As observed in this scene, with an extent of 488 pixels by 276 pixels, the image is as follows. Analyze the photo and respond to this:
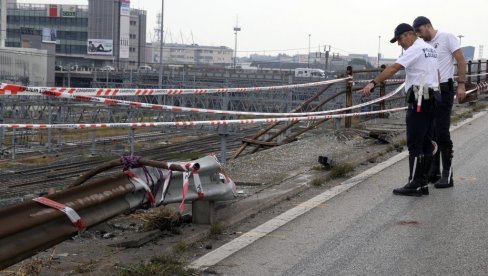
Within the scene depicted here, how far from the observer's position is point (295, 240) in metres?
5.83

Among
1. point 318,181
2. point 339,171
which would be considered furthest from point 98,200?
point 339,171

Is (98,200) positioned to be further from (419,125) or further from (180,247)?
(419,125)

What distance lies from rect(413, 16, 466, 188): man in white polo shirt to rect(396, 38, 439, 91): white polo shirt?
599mm

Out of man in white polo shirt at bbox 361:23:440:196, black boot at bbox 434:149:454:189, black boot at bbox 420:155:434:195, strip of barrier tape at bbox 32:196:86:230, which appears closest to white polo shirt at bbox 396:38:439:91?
man in white polo shirt at bbox 361:23:440:196

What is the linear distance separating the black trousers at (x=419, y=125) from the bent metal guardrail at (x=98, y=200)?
2604 mm

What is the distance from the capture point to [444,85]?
826 centimetres

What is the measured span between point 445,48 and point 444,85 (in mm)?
519

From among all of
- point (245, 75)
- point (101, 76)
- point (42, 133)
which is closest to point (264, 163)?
point (42, 133)

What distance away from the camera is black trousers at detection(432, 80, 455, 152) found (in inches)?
325

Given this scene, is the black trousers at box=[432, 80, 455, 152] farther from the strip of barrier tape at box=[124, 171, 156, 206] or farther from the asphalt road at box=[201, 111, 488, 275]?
the strip of barrier tape at box=[124, 171, 156, 206]

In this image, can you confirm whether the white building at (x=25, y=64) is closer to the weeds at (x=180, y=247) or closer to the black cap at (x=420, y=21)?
the black cap at (x=420, y=21)

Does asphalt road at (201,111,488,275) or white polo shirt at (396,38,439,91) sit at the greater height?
white polo shirt at (396,38,439,91)

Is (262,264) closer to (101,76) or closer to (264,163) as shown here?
(264,163)

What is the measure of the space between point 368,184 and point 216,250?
3.53m
